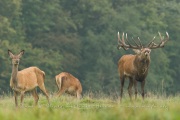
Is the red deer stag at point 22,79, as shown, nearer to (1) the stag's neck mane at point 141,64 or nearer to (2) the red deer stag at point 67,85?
(1) the stag's neck mane at point 141,64

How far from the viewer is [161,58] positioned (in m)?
51.5

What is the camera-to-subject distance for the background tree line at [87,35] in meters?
46.8

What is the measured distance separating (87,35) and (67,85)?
30.0 meters

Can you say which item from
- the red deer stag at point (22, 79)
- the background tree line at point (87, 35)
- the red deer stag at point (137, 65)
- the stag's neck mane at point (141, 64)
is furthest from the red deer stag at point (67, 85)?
the background tree line at point (87, 35)

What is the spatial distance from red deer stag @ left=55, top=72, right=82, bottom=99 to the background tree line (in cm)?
2007

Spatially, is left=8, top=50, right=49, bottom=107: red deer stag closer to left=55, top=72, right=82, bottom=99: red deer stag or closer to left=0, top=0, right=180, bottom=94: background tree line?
left=55, top=72, right=82, bottom=99: red deer stag

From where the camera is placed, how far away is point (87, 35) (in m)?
52.2

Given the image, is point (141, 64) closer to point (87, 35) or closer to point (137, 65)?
point (137, 65)

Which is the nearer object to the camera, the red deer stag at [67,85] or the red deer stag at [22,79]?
the red deer stag at [22,79]

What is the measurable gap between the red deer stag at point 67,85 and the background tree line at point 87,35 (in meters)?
20.1

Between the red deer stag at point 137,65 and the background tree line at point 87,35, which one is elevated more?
the background tree line at point 87,35

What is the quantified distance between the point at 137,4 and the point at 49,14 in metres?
7.63

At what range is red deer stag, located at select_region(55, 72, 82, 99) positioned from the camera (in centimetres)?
2209

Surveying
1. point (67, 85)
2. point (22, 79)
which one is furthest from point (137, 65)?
point (67, 85)
